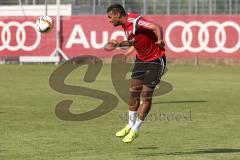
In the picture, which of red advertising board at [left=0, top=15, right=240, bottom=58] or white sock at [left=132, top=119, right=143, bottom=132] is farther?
red advertising board at [left=0, top=15, right=240, bottom=58]

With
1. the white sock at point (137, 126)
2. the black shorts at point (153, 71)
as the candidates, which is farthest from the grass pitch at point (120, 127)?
the black shorts at point (153, 71)

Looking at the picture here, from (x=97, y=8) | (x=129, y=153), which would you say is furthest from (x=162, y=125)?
(x=97, y=8)

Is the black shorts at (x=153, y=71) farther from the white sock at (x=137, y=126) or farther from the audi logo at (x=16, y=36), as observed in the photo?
the audi logo at (x=16, y=36)

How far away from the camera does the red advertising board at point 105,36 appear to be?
3800cm

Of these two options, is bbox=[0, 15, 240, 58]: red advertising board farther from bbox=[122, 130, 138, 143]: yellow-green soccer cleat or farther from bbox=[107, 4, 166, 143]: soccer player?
bbox=[122, 130, 138, 143]: yellow-green soccer cleat

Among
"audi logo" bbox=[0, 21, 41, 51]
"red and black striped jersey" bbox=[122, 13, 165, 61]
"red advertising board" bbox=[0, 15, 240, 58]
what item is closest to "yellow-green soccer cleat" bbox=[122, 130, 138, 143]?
"red and black striped jersey" bbox=[122, 13, 165, 61]

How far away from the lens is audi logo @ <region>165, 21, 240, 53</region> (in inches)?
1489

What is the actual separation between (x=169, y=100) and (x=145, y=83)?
8628mm

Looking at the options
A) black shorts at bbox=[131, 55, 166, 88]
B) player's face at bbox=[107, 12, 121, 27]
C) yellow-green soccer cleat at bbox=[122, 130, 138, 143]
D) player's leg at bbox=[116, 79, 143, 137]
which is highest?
player's face at bbox=[107, 12, 121, 27]

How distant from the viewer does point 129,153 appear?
11.4 m

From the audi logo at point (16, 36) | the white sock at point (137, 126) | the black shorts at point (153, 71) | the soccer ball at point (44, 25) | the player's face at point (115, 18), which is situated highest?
the player's face at point (115, 18)

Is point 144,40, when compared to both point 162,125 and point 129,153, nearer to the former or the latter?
point 129,153

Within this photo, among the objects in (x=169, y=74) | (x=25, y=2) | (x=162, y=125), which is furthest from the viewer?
(x=25, y=2)

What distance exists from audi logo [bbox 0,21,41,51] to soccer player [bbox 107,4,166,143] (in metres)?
28.8
